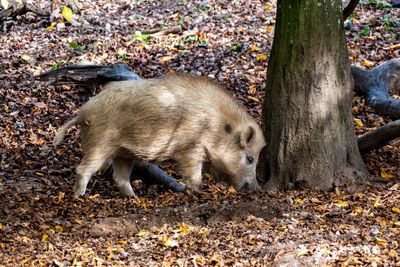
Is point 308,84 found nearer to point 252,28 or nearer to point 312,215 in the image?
point 312,215

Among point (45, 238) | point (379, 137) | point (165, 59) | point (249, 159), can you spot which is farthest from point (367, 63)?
point (45, 238)

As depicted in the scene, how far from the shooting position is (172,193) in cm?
665

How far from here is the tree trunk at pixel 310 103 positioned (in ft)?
20.1

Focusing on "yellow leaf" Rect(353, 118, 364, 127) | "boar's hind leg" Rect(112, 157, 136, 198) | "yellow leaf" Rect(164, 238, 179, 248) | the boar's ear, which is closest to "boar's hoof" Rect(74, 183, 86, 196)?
"boar's hind leg" Rect(112, 157, 136, 198)

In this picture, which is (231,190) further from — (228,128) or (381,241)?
(381,241)

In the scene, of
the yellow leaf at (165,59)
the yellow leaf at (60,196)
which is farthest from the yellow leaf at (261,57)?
the yellow leaf at (60,196)

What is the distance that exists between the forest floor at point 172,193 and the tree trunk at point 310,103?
0.25 metres

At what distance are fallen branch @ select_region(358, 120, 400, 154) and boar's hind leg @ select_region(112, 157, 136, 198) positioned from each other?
2310 mm

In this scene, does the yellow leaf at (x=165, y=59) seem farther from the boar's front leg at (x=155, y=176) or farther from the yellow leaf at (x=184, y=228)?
the yellow leaf at (x=184, y=228)

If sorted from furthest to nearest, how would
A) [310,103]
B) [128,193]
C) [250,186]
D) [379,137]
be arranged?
1. [128,193]
2. [379,137]
3. [250,186]
4. [310,103]

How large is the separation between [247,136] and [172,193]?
0.90 meters

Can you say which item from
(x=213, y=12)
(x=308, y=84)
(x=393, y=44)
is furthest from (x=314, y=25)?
(x=213, y=12)

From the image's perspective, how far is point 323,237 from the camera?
511 cm

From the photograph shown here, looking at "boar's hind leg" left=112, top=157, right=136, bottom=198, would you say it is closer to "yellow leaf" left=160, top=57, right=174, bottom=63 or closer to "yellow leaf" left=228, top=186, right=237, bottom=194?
"yellow leaf" left=228, top=186, right=237, bottom=194
